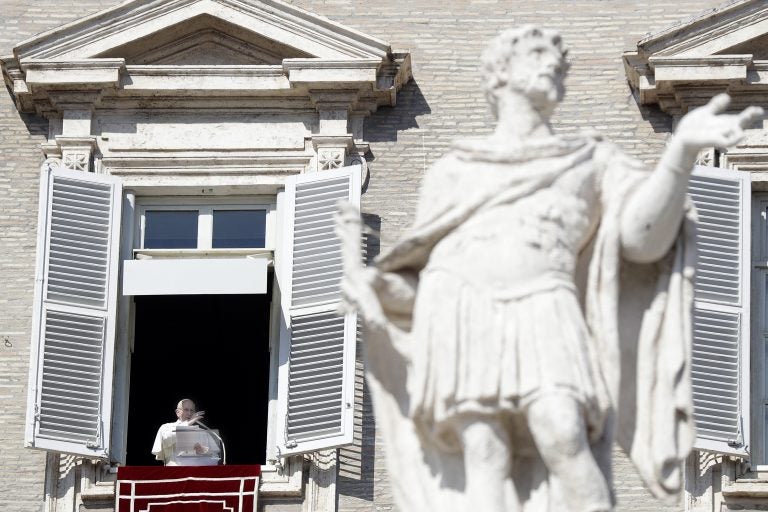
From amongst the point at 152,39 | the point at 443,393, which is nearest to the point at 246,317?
the point at 152,39

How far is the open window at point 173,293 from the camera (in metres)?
21.2

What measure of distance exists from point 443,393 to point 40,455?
8572mm

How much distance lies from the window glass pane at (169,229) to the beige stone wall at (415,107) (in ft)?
2.52

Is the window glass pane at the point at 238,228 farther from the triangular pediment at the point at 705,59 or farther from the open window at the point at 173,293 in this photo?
the triangular pediment at the point at 705,59

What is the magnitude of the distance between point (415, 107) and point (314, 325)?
1.83 meters

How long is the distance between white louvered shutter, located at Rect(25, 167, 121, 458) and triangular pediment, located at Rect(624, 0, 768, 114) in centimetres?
359

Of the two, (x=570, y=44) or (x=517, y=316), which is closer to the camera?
(x=517, y=316)

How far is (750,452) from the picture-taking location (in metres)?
21.2

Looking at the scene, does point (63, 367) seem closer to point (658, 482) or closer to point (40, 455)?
point (40, 455)

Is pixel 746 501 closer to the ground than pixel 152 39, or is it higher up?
closer to the ground

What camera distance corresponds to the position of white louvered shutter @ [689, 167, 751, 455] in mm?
20969

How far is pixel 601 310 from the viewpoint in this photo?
44.4 feet

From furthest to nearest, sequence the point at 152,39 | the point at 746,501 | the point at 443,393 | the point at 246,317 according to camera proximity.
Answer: the point at 246,317 < the point at 152,39 < the point at 746,501 < the point at 443,393

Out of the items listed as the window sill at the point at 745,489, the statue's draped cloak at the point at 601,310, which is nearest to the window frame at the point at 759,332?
the window sill at the point at 745,489
